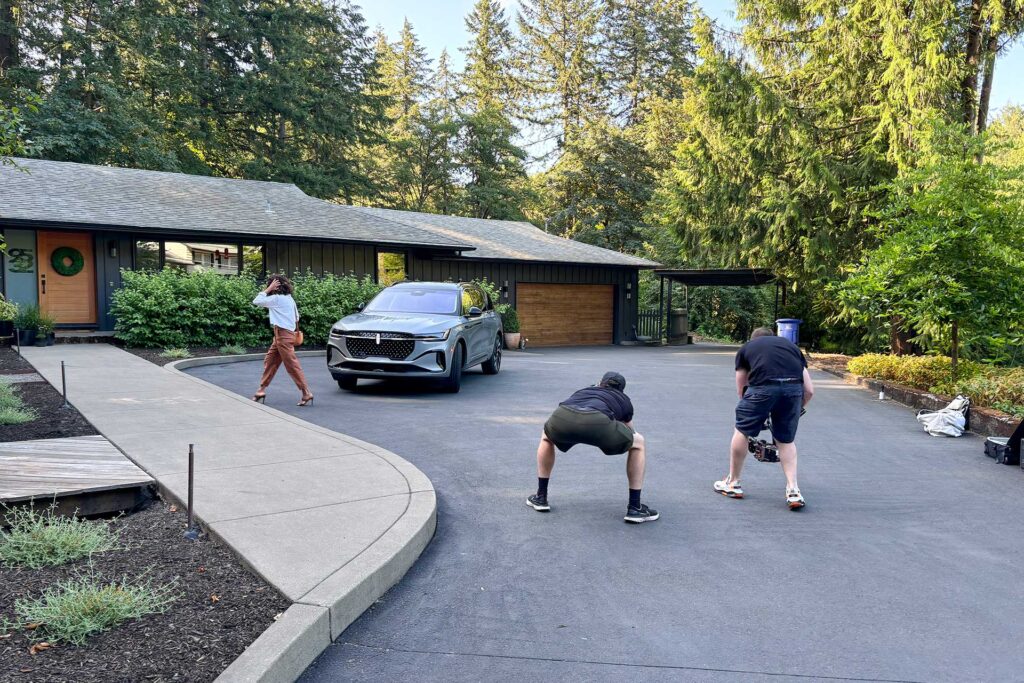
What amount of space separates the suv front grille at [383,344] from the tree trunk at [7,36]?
24.1m

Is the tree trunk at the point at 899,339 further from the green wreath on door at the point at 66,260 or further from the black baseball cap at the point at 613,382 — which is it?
the green wreath on door at the point at 66,260

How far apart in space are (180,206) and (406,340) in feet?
38.7

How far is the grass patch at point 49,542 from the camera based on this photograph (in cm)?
383

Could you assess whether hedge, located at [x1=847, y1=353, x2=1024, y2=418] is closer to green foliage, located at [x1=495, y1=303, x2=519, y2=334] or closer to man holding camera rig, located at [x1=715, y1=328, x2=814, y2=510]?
man holding camera rig, located at [x1=715, y1=328, x2=814, y2=510]

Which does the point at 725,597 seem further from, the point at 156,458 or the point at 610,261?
the point at 610,261

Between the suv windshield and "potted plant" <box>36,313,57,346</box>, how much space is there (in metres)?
8.31

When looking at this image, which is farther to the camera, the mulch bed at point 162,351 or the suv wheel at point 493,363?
the suv wheel at point 493,363

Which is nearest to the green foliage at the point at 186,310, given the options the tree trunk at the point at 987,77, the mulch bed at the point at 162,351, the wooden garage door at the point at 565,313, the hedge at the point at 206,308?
the hedge at the point at 206,308

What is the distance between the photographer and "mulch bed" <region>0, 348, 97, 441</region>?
21.9 feet

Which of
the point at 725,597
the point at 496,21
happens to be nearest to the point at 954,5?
the point at 725,597

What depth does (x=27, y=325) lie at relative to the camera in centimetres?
1538

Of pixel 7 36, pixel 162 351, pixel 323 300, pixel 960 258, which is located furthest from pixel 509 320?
pixel 7 36

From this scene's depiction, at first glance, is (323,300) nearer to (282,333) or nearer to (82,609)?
(282,333)

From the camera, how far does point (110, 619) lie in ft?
10.4
